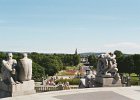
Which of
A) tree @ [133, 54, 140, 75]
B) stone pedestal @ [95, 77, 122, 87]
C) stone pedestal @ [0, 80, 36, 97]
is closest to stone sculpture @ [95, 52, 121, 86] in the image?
stone pedestal @ [95, 77, 122, 87]

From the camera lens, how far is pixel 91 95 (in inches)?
654

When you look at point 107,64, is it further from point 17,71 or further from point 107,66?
point 17,71

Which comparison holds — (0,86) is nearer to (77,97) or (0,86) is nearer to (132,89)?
(77,97)

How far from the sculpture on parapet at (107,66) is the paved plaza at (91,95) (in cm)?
155

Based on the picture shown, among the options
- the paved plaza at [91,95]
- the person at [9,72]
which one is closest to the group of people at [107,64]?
the paved plaza at [91,95]

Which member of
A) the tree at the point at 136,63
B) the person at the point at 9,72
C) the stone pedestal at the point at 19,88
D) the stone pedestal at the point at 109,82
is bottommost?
the stone pedestal at the point at 19,88

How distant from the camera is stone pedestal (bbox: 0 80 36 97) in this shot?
629 inches

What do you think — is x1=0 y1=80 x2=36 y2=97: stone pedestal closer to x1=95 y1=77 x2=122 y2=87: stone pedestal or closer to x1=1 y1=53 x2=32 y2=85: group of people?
x1=1 y1=53 x2=32 y2=85: group of people

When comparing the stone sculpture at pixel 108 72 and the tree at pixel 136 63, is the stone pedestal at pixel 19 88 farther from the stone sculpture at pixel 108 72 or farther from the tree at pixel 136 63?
the tree at pixel 136 63

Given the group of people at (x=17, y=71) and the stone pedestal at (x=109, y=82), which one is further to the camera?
the stone pedestal at (x=109, y=82)

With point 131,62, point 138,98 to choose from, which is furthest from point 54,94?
point 131,62

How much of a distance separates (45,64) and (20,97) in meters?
76.6

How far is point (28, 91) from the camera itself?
1661 centimetres

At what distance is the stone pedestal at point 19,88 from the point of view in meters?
16.0
